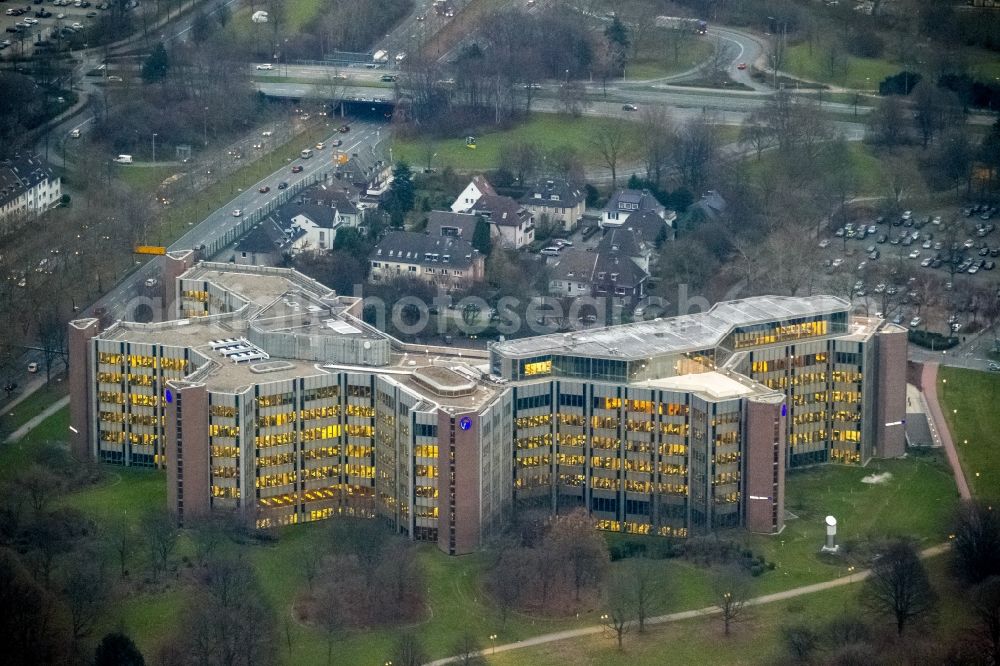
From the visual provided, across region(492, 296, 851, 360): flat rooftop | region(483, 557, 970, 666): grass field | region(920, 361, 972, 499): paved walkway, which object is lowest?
region(483, 557, 970, 666): grass field

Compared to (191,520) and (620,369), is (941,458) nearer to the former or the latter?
(620,369)

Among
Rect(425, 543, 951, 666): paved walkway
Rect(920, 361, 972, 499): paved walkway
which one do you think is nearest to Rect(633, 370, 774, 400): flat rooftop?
Rect(425, 543, 951, 666): paved walkway

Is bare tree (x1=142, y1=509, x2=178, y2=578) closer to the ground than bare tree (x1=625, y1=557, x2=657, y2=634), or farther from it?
farther from it

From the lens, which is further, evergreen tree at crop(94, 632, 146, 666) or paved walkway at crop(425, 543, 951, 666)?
paved walkway at crop(425, 543, 951, 666)

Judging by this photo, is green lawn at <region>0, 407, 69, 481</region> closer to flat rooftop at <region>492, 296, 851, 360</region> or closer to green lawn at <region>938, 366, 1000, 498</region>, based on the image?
flat rooftop at <region>492, 296, 851, 360</region>

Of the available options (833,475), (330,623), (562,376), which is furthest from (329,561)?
(833,475)

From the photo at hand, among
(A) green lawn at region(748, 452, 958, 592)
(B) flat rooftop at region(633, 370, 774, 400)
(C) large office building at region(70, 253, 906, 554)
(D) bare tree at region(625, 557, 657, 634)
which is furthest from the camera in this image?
(B) flat rooftop at region(633, 370, 774, 400)

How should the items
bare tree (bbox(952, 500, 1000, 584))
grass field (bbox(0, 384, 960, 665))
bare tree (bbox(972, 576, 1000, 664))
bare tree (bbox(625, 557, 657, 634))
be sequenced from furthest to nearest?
bare tree (bbox(952, 500, 1000, 584))
bare tree (bbox(625, 557, 657, 634))
grass field (bbox(0, 384, 960, 665))
bare tree (bbox(972, 576, 1000, 664))
